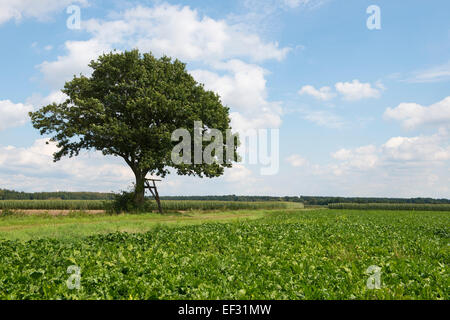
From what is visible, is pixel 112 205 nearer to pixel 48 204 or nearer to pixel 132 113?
pixel 132 113

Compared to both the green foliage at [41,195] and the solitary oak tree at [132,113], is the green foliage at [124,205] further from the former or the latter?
the green foliage at [41,195]

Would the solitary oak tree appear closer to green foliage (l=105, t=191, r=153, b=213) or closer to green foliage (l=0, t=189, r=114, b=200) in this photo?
green foliage (l=105, t=191, r=153, b=213)

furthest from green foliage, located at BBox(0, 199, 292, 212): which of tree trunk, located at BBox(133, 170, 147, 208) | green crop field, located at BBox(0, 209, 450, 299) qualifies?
green crop field, located at BBox(0, 209, 450, 299)

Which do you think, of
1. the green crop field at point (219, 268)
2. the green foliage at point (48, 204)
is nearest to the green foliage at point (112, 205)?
the green foliage at point (48, 204)

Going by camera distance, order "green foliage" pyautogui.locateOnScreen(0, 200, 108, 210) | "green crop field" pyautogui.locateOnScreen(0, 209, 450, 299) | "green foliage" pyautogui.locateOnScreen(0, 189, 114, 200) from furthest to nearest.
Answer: "green foliage" pyautogui.locateOnScreen(0, 189, 114, 200), "green foliage" pyautogui.locateOnScreen(0, 200, 108, 210), "green crop field" pyautogui.locateOnScreen(0, 209, 450, 299)

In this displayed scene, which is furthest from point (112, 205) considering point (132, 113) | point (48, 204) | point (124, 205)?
point (48, 204)

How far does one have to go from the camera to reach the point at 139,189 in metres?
38.6

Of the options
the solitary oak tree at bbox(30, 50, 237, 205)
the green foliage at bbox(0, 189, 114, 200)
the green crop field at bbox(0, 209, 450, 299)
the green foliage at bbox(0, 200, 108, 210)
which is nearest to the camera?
the green crop field at bbox(0, 209, 450, 299)

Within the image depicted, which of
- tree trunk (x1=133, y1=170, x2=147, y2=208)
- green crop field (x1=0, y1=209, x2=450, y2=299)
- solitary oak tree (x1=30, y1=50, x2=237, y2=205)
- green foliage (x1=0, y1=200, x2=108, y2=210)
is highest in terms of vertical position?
solitary oak tree (x1=30, y1=50, x2=237, y2=205)

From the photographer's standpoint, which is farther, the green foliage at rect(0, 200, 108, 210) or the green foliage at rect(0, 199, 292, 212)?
the green foliage at rect(0, 200, 108, 210)

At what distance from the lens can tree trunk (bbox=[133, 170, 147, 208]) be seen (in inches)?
1518
